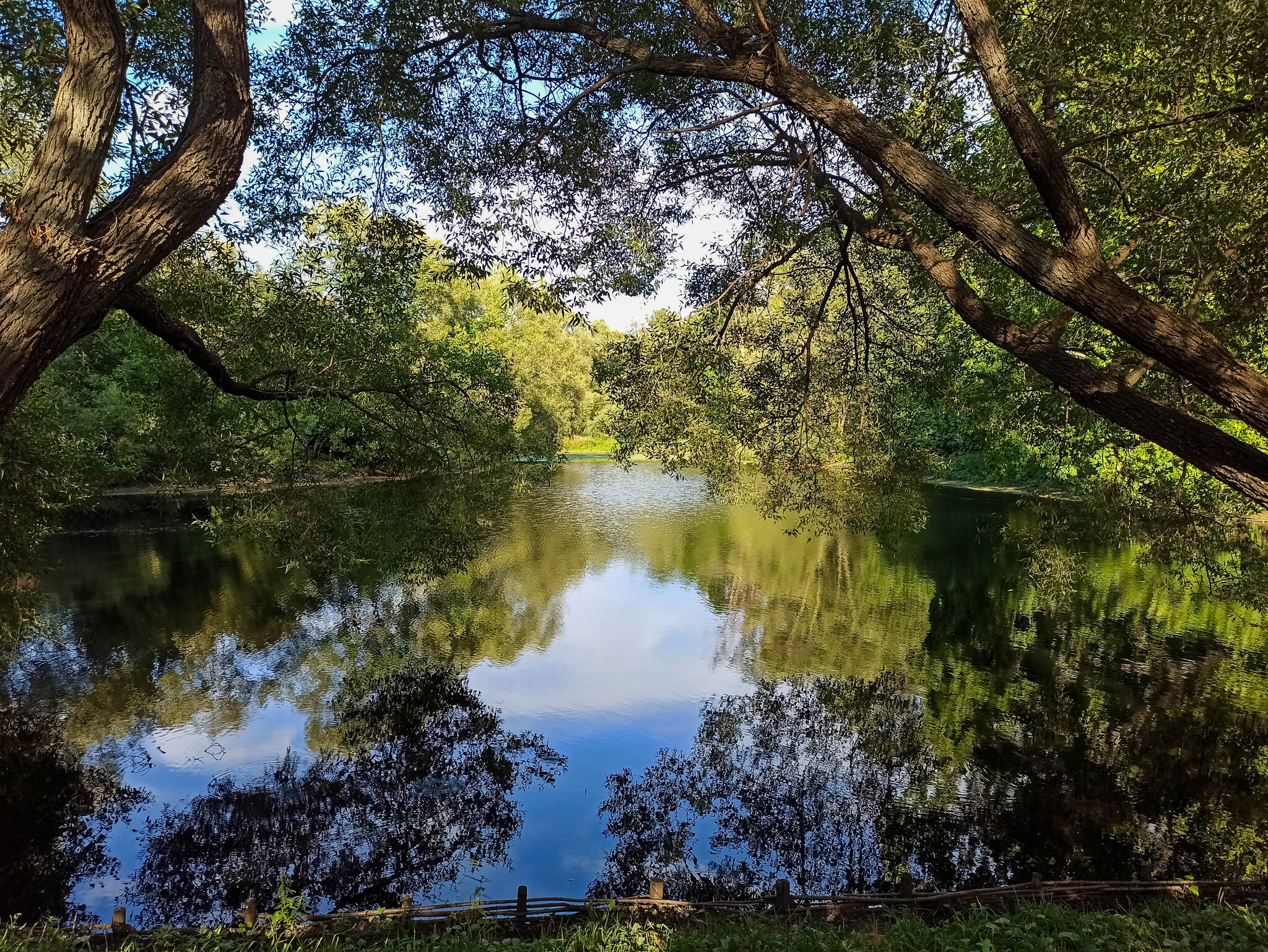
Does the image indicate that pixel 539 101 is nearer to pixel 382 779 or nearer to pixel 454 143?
pixel 454 143

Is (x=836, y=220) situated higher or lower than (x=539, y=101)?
lower

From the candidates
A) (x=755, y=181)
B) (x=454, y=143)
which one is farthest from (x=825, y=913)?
(x=454, y=143)

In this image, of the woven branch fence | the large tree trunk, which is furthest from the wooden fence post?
the large tree trunk

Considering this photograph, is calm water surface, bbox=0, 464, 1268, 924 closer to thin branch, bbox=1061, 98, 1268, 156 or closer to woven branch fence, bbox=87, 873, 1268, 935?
woven branch fence, bbox=87, 873, 1268, 935

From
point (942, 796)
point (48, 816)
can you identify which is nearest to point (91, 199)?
point (48, 816)

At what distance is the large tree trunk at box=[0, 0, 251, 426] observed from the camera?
8.64 feet

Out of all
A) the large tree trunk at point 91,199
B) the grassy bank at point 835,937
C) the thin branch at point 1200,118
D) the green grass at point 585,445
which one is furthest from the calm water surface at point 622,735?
the green grass at point 585,445

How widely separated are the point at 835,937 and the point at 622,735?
6.14 m

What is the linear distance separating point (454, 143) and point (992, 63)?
5.91 m

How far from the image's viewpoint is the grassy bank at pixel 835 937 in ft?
13.8

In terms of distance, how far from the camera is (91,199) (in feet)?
9.37

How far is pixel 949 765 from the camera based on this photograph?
930 cm

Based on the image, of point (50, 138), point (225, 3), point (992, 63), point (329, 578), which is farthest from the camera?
point (329, 578)

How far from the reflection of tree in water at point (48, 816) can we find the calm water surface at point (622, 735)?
5 cm
